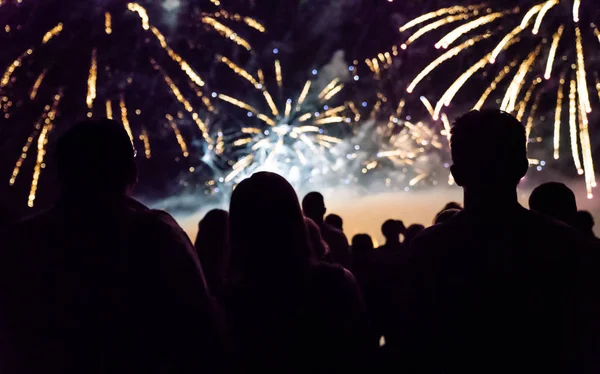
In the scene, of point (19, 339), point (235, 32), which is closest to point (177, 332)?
point (19, 339)

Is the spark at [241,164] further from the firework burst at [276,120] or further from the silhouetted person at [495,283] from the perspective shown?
the silhouetted person at [495,283]

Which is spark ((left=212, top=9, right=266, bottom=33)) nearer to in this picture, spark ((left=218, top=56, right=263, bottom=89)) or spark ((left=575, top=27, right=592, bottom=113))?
spark ((left=218, top=56, right=263, bottom=89))

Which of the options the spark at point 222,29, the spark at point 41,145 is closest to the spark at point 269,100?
the spark at point 222,29

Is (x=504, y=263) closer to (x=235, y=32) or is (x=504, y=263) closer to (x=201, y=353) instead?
(x=201, y=353)

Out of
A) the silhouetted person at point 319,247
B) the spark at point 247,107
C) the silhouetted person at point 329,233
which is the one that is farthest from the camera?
the spark at point 247,107

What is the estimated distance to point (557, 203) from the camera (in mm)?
3354

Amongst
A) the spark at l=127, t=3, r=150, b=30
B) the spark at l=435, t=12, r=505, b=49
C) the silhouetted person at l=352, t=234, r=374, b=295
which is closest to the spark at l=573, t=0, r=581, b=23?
the spark at l=435, t=12, r=505, b=49

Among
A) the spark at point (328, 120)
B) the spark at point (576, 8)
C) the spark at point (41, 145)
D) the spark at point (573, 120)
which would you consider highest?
the spark at point (328, 120)

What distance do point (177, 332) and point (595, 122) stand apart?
1818cm

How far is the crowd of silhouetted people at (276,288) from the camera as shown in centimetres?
212

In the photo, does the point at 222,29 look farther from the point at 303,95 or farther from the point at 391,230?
the point at 391,230

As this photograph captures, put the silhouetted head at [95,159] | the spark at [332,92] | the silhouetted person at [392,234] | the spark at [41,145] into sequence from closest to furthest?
the silhouetted head at [95,159] → the silhouetted person at [392,234] → the spark at [41,145] → the spark at [332,92]

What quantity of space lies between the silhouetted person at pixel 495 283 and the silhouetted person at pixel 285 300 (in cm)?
25

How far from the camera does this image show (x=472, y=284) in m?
2.22
